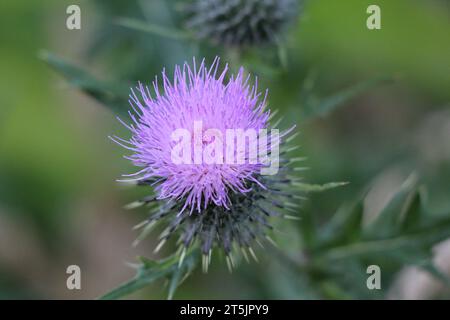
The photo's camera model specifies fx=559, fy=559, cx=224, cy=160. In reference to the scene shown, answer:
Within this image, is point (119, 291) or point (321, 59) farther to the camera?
point (321, 59)

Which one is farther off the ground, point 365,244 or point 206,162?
point 206,162

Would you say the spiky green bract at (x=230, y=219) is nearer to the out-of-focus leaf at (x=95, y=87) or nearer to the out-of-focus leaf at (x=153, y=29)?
the out-of-focus leaf at (x=95, y=87)

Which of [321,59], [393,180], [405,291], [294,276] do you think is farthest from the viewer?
[321,59]

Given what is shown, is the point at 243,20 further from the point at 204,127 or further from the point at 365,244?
the point at 365,244

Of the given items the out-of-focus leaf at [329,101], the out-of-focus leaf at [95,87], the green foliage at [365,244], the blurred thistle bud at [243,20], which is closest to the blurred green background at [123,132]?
the blurred thistle bud at [243,20]

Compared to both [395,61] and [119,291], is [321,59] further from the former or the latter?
[119,291]

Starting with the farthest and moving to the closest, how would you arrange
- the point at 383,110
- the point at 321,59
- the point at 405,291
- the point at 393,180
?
the point at 383,110 → the point at 321,59 → the point at 393,180 → the point at 405,291

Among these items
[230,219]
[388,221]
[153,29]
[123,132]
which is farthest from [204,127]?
[123,132]

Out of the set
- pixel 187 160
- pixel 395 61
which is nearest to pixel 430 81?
pixel 395 61
